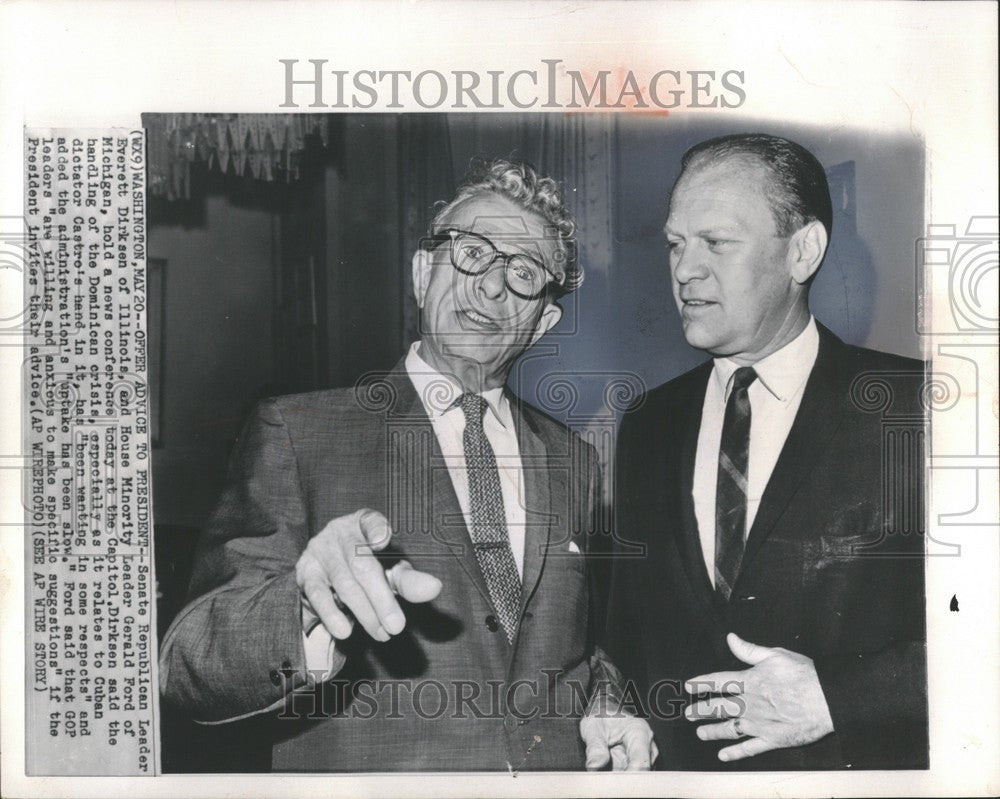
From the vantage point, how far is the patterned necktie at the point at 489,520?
8.22 ft

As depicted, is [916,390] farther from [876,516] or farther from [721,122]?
[721,122]

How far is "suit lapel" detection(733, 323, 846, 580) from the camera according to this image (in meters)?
2.54

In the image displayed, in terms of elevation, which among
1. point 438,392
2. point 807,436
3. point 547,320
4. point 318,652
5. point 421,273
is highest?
point 421,273

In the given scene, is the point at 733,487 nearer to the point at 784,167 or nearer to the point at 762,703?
the point at 762,703

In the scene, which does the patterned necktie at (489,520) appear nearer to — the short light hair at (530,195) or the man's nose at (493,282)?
the man's nose at (493,282)

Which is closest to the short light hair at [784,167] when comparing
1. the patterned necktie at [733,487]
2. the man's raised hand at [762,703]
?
the patterned necktie at [733,487]

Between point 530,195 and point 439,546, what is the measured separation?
0.88 meters

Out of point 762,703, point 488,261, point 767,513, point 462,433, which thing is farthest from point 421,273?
point 762,703

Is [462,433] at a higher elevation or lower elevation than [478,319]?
lower

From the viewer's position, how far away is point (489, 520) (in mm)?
2527

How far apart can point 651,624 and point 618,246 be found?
93cm

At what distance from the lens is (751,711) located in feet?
8.36

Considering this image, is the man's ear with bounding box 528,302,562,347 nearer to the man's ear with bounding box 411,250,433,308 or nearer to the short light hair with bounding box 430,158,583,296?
the short light hair with bounding box 430,158,583,296

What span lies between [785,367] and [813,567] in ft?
1.61
